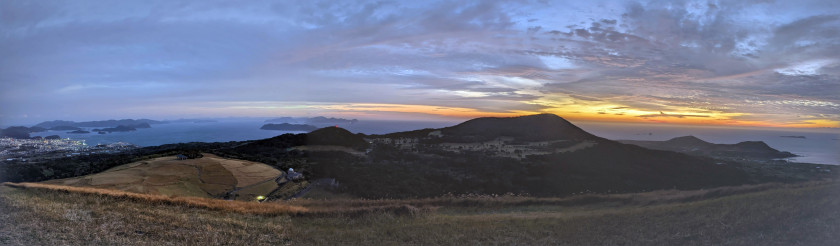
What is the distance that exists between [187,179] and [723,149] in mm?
92919

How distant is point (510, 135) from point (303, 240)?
50.7 meters

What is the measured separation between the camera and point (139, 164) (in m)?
22.3

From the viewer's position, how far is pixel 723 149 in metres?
69.2

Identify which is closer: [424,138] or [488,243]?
[488,243]

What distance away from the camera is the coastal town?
112ft

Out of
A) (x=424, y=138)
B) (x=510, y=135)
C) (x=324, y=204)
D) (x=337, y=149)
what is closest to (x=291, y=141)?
(x=337, y=149)

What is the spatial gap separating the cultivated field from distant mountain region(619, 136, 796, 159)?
2879 inches

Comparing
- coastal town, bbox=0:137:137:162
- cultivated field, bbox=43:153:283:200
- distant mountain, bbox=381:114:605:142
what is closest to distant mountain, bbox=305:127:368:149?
distant mountain, bbox=381:114:605:142

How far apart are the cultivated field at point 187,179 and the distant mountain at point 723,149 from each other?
73.1 metres

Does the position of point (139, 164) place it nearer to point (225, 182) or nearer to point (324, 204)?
point (225, 182)

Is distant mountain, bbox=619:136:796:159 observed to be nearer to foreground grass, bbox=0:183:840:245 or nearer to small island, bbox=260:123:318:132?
foreground grass, bbox=0:183:840:245

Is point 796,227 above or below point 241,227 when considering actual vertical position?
above

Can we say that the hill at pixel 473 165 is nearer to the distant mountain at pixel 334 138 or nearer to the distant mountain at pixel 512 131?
the distant mountain at pixel 334 138

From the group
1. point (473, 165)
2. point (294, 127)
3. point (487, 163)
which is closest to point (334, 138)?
point (294, 127)
